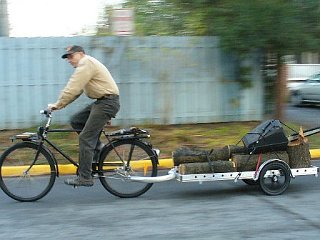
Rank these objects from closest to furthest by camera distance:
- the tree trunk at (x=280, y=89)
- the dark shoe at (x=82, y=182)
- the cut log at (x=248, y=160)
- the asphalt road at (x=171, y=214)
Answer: the asphalt road at (x=171, y=214), the dark shoe at (x=82, y=182), the cut log at (x=248, y=160), the tree trunk at (x=280, y=89)

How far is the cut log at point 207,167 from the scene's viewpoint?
6.48 m

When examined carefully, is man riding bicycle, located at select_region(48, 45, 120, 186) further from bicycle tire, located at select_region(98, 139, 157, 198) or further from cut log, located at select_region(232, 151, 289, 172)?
cut log, located at select_region(232, 151, 289, 172)

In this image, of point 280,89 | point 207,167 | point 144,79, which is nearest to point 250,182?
point 207,167

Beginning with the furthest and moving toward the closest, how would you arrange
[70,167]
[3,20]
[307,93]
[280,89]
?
1. [307,93]
2. [280,89]
3. [3,20]
4. [70,167]

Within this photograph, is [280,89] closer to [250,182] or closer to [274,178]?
[250,182]

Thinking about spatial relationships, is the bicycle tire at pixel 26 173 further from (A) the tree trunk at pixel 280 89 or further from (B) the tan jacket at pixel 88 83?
(A) the tree trunk at pixel 280 89

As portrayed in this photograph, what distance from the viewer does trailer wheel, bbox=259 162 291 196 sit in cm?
663

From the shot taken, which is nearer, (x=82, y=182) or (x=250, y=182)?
(x=82, y=182)

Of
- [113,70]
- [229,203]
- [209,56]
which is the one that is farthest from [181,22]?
[229,203]

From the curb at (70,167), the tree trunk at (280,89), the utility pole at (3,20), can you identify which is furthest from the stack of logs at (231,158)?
the utility pole at (3,20)

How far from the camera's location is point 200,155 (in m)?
6.64

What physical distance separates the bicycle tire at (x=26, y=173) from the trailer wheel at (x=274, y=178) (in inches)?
105

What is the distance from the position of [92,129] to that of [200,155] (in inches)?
55.5

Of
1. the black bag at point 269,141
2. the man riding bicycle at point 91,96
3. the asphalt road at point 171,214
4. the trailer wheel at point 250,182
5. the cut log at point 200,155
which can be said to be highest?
the man riding bicycle at point 91,96
